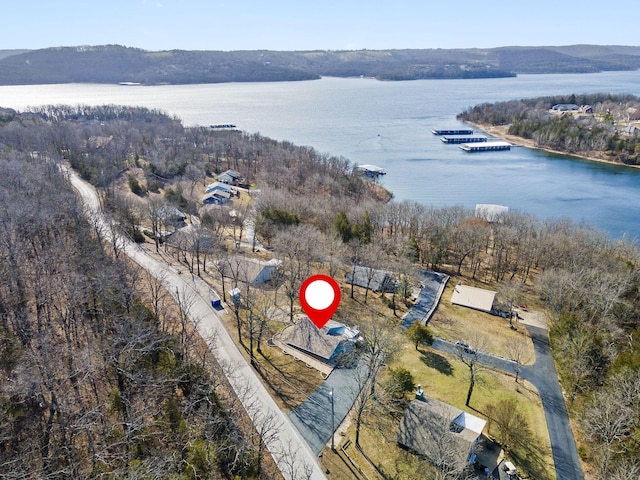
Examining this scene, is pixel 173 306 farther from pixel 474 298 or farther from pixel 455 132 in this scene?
pixel 455 132

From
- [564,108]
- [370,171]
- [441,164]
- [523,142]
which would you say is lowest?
[370,171]

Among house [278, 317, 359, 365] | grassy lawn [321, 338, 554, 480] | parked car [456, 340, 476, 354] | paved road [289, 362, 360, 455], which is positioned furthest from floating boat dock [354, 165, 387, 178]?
paved road [289, 362, 360, 455]

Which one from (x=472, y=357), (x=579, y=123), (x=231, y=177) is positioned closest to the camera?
(x=472, y=357)

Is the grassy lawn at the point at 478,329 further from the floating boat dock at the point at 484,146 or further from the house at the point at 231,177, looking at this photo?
the floating boat dock at the point at 484,146

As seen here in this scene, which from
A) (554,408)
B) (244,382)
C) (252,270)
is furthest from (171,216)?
(554,408)

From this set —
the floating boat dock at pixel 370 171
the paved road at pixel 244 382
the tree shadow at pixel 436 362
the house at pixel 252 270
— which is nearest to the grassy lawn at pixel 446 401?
the tree shadow at pixel 436 362

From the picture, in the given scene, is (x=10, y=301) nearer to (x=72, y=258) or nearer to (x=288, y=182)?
(x=72, y=258)

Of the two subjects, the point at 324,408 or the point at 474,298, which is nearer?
the point at 324,408
